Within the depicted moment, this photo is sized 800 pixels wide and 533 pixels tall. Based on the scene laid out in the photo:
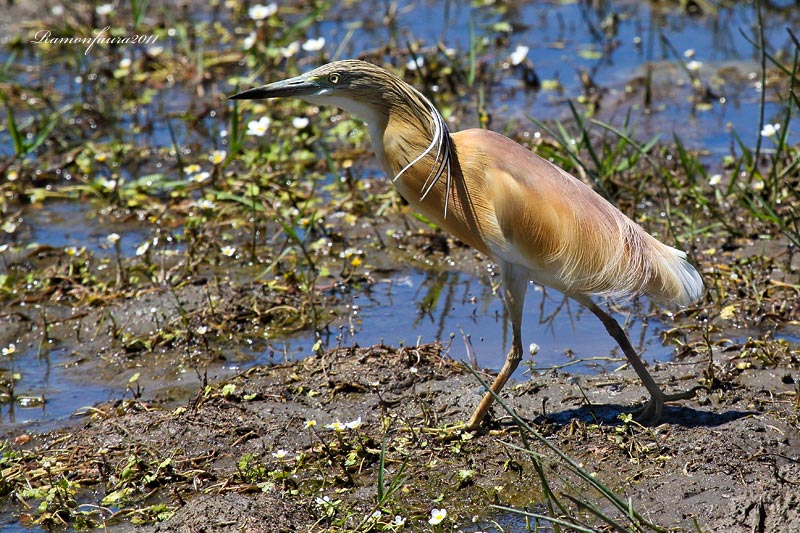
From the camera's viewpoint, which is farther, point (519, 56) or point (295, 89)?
point (519, 56)

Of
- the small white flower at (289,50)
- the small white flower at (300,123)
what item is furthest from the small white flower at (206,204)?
the small white flower at (289,50)

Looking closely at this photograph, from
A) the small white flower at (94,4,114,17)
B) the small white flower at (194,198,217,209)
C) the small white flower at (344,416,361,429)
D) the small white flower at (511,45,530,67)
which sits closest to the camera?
the small white flower at (344,416,361,429)

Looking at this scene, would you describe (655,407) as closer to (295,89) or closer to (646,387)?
(646,387)

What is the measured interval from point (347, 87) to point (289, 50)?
4.16m

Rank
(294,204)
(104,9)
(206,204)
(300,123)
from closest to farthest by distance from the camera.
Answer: (206,204) < (294,204) < (300,123) < (104,9)

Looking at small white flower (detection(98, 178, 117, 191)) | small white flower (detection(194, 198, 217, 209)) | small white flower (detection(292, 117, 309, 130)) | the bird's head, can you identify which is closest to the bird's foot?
the bird's head

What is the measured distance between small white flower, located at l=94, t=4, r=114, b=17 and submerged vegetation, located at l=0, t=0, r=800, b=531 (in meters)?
0.04

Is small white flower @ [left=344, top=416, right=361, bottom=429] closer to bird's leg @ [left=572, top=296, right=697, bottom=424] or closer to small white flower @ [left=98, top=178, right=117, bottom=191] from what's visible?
bird's leg @ [left=572, top=296, right=697, bottom=424]

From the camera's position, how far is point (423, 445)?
14.3 ft

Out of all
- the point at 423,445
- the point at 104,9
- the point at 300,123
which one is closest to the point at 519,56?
the point at 300,123

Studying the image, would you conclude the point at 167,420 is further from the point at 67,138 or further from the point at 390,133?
the point at 67,138

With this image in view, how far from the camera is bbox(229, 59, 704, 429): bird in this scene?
4.32 metres

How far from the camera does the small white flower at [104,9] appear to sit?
9422 millimetres

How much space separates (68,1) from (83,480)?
245 inches
